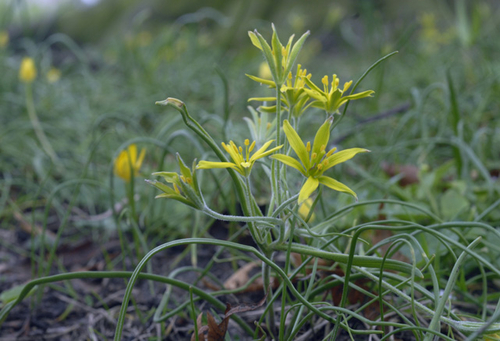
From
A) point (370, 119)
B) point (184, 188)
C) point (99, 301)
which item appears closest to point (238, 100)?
point (370, 119)

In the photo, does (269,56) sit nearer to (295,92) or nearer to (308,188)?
(295,92)

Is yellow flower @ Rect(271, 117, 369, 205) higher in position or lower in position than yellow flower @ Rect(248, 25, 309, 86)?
lower

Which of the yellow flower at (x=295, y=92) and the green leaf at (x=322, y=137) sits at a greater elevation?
the yellow flower at (x=295, y=92)

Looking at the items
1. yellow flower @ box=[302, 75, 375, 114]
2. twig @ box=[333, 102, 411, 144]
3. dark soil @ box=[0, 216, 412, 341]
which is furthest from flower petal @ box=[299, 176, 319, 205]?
twig @ box=[333, 102, 411, 144]

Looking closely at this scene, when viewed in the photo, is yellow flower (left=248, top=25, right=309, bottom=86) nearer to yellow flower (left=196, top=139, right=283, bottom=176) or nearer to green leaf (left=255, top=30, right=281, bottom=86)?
green leaf (left=255, top=30, right=281, bottom=86)

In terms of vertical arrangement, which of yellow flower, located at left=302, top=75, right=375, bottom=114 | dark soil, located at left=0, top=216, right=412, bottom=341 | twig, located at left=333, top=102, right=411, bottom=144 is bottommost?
dark soil, located at left=0, top=216, right=412, bottom=341

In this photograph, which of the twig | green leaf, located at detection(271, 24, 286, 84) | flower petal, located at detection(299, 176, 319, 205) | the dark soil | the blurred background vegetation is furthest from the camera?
the twig

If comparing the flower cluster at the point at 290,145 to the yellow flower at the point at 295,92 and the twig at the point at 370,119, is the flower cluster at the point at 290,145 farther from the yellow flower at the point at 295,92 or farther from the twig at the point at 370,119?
the twig at the point at 370,119

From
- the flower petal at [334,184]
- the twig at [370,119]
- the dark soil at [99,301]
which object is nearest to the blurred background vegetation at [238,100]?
the twig at [370,119]
